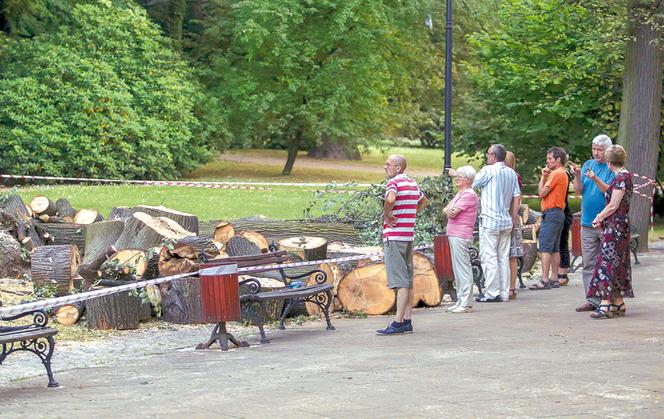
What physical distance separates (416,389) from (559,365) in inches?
58.0

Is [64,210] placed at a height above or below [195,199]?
above

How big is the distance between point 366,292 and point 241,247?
1633mm

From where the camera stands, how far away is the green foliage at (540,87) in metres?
28.8

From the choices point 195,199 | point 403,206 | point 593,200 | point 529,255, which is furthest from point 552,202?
point 195,199

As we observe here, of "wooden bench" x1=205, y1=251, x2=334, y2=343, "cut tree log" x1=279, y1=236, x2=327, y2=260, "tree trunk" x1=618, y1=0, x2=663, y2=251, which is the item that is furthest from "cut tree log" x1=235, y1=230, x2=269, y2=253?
"tree trunk" x1=618, y1=0, x2=663, y2=251

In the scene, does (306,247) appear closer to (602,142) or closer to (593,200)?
(593,200)

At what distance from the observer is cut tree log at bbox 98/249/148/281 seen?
42.2 feet

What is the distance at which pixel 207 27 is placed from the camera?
151 feet

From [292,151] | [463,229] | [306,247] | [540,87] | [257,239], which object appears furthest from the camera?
[292,151]

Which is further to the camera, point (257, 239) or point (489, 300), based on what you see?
point (257, 239)

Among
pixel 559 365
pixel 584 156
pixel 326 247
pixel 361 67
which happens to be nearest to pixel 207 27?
pixel 361 67

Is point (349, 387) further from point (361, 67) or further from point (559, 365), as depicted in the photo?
point (361, 67)

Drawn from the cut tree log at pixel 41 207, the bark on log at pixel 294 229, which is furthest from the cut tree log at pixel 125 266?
the cut tree log at pixel 41 207

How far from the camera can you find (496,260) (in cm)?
1352
